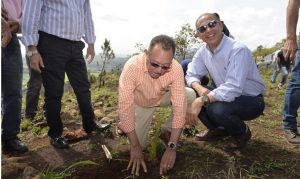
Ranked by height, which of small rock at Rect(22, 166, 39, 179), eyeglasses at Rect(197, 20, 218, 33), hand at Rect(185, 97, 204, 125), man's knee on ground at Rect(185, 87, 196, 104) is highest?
eyeglasses at Rect(197, 20, 218, 33)

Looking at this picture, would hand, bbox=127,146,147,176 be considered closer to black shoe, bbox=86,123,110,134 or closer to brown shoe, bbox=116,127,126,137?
brown shoe, bbox=116,127,126,137

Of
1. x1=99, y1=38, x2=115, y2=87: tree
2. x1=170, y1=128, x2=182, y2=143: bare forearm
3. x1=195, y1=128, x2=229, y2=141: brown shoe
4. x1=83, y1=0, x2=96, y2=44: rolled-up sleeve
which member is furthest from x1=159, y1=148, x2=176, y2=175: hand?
x1=99, y1=38, x2=115, y2=87: tree

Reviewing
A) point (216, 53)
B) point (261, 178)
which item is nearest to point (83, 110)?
point (216, 53)

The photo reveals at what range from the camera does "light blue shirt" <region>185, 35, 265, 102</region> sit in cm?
353

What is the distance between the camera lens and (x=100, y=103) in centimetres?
661

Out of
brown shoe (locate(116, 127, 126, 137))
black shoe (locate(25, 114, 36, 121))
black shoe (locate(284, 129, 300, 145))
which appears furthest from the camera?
black shoe (locate(25, 114, 36, 121))

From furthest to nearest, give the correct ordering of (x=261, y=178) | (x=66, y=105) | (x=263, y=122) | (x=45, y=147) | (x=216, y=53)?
(x=66, y=105) → (x=263, y=122) → (x=45, y=147) → (x=216, y=53) → (x=261, y=178)

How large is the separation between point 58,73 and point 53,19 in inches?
23.5

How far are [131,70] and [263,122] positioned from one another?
2.59 meters

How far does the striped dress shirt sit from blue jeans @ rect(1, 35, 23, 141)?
126cm

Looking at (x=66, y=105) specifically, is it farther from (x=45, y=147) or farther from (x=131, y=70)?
(x=131, y=70)

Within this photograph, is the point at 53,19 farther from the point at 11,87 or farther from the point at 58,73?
the point at 11,87

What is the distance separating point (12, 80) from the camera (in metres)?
3.71

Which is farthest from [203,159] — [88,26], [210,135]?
[88,26]
